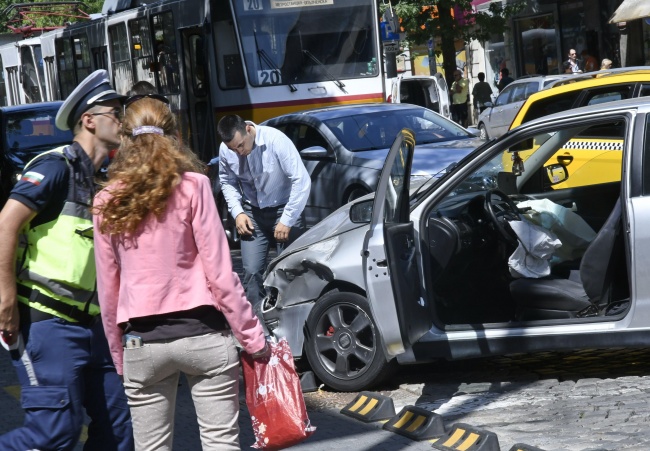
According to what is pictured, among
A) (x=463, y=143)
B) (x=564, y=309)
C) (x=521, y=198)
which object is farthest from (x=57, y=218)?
(x=463, y=143)

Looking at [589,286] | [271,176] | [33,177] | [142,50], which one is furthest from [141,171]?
[142,50]

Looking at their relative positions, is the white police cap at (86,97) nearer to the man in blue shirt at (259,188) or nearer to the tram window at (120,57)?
the man in blue shirt at (259,188)

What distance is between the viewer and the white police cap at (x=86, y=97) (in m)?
4.29

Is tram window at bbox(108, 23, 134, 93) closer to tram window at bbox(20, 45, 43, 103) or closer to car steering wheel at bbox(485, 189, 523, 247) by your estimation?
tram window at bbox(20, 45, 43, 103)

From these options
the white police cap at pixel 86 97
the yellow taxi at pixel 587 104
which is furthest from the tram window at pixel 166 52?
the white police cap at pixel 86 97

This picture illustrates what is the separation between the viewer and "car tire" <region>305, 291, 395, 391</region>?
6711 millimetres

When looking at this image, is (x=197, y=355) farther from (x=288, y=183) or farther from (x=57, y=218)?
(x=288, y=183)

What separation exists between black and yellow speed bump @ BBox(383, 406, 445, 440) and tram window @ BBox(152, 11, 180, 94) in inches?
549

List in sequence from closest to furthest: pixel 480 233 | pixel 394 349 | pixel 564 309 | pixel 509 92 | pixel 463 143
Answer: pixel 394 349 < pixel 564 309 < pixel 480 233 < pixel 463 143 < pixel 509 92

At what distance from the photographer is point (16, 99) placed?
3131 centimetres

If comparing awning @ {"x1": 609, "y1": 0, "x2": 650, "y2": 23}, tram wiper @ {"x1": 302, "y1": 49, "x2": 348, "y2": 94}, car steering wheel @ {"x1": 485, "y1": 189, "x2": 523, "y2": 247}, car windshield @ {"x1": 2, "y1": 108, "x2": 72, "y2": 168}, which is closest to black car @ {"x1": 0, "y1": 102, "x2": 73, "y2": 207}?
car windshield @ {"x1": 2, "y1": 108, "x2": 72, "y2": 168}

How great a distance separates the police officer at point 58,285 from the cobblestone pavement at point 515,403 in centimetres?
189

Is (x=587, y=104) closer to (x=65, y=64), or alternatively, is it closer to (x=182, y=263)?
(x=182, y=263)

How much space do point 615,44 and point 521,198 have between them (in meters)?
26.2
